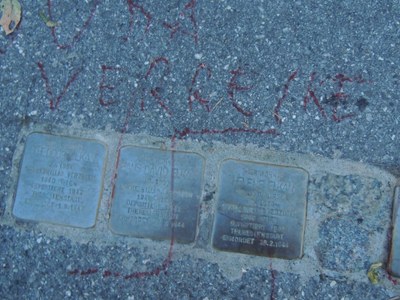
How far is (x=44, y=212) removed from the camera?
7.11 feet

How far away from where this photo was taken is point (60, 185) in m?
2.17

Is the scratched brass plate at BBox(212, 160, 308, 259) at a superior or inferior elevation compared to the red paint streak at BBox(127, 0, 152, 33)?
inferior

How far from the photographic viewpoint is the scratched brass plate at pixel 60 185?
2166 mm

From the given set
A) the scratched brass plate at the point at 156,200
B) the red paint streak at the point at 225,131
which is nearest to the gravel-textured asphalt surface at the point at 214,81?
the red paint streak at the point at 225,131

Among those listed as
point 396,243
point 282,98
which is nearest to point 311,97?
point 282,98

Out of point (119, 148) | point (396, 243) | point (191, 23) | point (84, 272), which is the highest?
point (191, 23)

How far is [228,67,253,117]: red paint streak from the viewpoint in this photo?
7.39 feet

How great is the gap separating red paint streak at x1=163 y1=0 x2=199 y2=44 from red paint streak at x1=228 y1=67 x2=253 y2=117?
24 centimetres

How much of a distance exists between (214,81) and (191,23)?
30cm

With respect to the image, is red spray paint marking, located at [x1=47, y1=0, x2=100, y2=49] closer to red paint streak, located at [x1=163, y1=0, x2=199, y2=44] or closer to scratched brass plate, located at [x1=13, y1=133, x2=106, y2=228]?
red paint streak, located at [x1=163, y1=0, x2=199, y2=44]

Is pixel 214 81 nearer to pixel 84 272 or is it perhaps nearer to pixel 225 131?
pixel 225 131

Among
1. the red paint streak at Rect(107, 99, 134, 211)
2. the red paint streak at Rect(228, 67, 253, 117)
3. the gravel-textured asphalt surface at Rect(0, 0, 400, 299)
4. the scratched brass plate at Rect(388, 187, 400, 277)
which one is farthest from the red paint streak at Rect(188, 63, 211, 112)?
the scratched brass plate at Rect(388, 187, 400, 277)

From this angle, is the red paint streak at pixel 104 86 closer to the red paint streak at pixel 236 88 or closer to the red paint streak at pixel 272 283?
the red paint streak at pixel 236 88

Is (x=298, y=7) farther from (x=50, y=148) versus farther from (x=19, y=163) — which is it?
(x=19, y=163)
